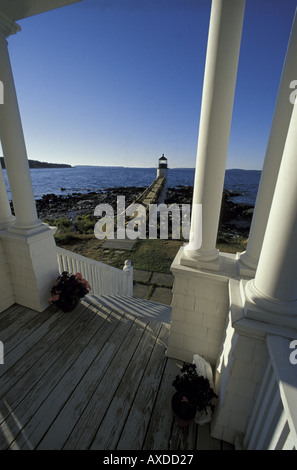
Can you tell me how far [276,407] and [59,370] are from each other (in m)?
2.17

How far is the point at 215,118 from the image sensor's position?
1.81 metres

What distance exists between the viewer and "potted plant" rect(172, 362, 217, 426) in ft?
5.70

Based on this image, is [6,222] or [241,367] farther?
[6,222]

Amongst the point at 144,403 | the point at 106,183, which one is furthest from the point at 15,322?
the point at 106,183

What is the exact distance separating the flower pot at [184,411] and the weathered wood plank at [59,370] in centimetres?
115

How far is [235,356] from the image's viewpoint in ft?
5.09

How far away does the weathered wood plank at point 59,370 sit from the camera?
184 cm

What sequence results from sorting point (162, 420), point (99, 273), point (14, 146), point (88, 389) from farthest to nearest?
point (99, 273) → point (14, 146) → point (88, 389) → point (162, 420)

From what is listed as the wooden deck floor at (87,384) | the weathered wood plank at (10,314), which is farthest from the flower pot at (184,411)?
the weathered wood plank at (10,314)

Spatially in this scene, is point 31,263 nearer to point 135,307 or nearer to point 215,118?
point 135,307

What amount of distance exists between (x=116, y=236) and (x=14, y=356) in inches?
252

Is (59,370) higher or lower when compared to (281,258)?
lower

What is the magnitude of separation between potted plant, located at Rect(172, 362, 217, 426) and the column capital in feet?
14.4

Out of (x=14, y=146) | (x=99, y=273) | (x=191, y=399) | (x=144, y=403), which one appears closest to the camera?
(x=191, y=399)
